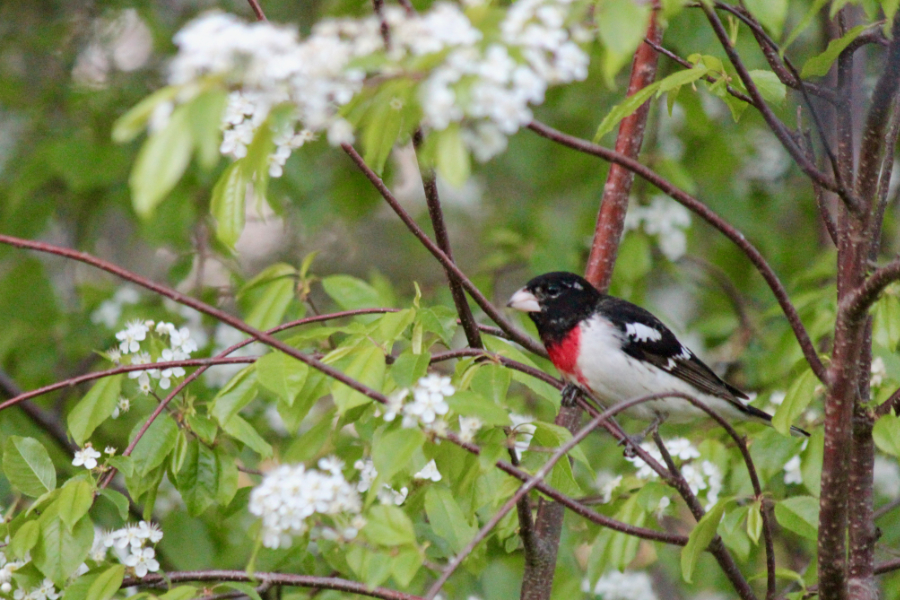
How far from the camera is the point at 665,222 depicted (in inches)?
177

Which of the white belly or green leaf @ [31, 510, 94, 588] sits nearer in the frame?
green leaf @ [31, 510, 94, 588]

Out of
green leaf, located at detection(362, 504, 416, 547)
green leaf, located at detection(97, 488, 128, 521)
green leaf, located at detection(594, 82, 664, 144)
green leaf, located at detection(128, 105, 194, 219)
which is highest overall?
green leaf, located at detection(594, 82, 664, 144)

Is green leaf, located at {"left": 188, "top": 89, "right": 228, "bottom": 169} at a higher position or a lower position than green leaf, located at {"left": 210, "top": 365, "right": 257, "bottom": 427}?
higher

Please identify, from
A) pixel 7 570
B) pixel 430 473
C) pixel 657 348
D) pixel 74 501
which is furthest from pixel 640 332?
pixel 7 570

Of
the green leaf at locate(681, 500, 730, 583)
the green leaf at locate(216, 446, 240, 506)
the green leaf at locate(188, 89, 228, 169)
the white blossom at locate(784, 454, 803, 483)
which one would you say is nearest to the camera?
the green leaf at locate(188, 89, 228, 169)

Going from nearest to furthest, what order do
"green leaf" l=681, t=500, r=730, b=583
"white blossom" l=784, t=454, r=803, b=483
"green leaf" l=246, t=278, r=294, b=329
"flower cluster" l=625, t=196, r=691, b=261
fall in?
"green leaf" l=681, t=500, r=730, b=583
"green leaf" l=246, t=278, r=294, b=329
"white blossom" l=784, t=454, r=803, b=483
"flower cluster" l=625, t=196, r=691, b=261

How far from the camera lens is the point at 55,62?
640 cm

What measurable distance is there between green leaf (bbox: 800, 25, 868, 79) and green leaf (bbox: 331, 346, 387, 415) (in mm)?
1164

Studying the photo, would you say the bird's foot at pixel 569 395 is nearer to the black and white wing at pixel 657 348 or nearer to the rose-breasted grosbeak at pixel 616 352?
the rose-breasted grosbeak at pixel 616 352

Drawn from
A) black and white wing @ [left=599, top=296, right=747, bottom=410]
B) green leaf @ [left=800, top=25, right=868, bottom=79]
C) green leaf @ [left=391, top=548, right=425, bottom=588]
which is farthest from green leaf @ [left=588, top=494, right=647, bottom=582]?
green leaf @ [left=800, top=25, right=868, bottom=79]

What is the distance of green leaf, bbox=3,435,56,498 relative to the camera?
214 cm

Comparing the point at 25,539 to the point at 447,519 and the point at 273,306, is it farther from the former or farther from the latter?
the point at 273,306

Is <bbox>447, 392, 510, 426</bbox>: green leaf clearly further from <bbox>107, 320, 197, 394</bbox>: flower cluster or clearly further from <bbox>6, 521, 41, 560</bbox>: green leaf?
<bbox>6, 521, 41, 560</bbox>: green leaf

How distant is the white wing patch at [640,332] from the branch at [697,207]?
4.94ft
